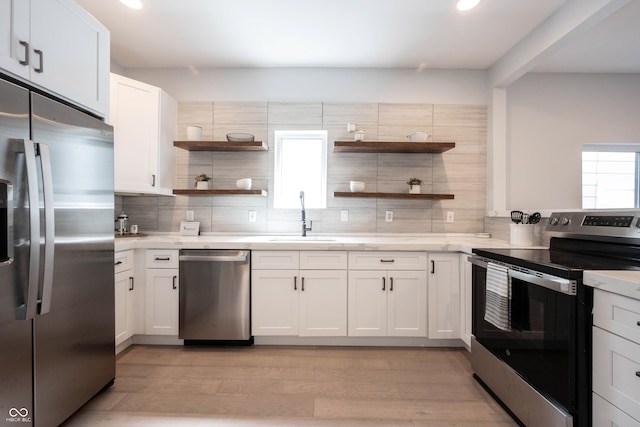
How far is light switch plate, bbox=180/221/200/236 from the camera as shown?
10.2 ft

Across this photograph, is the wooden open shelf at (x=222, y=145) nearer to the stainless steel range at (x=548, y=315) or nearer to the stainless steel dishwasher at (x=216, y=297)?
the stainless steel dishwasher at (x=216, y=297)

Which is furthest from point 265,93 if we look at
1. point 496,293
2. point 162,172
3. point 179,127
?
point 496,293

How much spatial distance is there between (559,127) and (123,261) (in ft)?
14.3

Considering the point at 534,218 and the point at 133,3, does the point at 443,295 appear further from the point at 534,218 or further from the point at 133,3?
the point at 133,3

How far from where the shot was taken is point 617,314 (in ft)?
3.98

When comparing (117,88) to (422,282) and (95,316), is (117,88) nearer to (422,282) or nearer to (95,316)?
(95,316)

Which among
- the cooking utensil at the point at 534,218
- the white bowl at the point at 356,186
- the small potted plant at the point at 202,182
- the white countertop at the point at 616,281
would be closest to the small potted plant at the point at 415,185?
the white bowl at the point at 356,186

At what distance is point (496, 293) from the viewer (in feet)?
6.01

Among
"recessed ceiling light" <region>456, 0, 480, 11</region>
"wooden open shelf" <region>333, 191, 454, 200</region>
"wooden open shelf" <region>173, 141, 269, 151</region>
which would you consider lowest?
"wooden open shelf" <region>333, 191, 454, 200</region>

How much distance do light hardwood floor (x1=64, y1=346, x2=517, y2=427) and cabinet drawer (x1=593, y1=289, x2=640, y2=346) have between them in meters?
0.86

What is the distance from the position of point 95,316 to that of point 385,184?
2.59m

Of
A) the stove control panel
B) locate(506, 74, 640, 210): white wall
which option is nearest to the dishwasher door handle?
the stove control panel

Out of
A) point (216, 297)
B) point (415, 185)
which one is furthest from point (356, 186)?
point (216, 297)

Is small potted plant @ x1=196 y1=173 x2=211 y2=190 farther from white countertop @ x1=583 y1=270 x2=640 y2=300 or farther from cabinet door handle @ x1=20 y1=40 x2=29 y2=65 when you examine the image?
white countertop @ x1=583 y1=270 x2=640 y2=300
